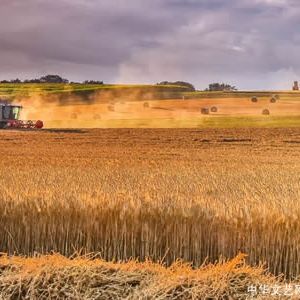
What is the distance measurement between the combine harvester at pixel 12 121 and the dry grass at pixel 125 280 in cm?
2752

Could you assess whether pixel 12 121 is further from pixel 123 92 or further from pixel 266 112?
pixel 123 92

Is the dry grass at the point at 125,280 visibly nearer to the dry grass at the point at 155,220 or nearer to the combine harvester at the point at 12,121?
the dry grass at the point at 155,220

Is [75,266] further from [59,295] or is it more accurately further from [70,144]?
[70,144]

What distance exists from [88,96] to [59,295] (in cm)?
5081

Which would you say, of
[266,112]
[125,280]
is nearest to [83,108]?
[266,112]

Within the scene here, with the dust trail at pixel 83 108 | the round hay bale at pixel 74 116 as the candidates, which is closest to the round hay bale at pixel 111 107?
the dust trail at pixel 83 108

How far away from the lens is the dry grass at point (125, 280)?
21.1ft

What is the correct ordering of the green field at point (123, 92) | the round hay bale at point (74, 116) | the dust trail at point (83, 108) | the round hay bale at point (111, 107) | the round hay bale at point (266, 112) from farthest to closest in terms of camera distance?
the green field at point (123, 92) < the round hay bale at point (111, 107) < the round hay bale at point (74, 116) < the dust trail at point (83, 108) < the round hay bale at point (266, 112)

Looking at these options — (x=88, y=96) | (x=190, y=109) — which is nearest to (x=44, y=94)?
(x=88, y=96)

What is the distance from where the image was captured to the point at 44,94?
57.3 metres

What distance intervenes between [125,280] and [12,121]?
1151 inches

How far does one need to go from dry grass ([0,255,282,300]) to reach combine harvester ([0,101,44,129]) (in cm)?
2752

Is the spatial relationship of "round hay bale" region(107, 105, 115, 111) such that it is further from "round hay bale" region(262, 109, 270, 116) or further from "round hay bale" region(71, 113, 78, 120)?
"round hay bale" region(262, 109, 270, 116)

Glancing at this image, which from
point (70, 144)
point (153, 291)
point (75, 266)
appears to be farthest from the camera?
point (70, 144)
